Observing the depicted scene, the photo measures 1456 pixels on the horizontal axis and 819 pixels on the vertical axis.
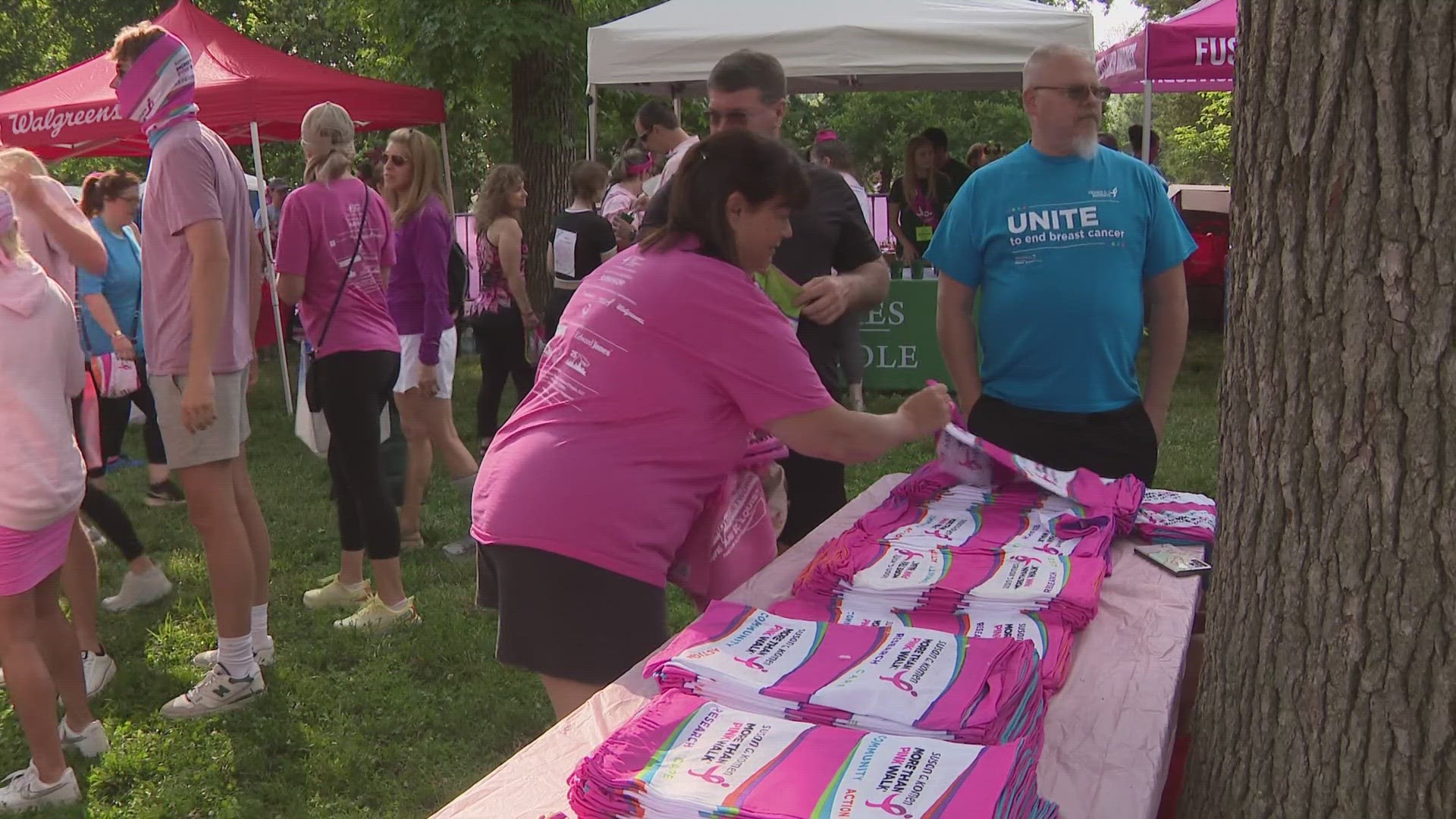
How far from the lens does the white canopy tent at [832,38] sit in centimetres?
743

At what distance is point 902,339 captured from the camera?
8852 millimetres

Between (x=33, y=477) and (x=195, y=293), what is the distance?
26.1 inches

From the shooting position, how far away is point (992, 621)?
1956 millimetres

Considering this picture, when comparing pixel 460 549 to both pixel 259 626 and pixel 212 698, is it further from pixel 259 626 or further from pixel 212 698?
pixel 212 698

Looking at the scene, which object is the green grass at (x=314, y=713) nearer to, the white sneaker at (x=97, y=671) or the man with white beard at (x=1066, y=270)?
the white sneaker at (x=97, y=671)

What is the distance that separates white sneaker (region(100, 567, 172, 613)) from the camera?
4.87m

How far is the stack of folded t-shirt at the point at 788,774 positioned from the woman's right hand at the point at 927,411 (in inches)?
33.4

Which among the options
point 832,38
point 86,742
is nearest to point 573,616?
point 86,742

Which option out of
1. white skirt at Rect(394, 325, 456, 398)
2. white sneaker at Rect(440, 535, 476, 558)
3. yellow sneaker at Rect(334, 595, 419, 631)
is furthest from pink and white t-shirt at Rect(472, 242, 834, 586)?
white sneaker at Rect(440, 535, 476, 558)

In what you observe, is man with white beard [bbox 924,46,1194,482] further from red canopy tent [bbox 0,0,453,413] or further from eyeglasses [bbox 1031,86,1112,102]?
red canopy tent [bbox 0,0,453,413]

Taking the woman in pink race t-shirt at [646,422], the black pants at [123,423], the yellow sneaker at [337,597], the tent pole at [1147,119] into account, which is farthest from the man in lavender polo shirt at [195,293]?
the tent pole at [1147,119]

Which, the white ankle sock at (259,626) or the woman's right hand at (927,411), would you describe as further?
the white ankle sock at (259,626)

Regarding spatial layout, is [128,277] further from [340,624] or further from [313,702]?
[313,702]

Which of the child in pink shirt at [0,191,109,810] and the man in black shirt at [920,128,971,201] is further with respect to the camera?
the man in black shirt at [920,128,971,201]
